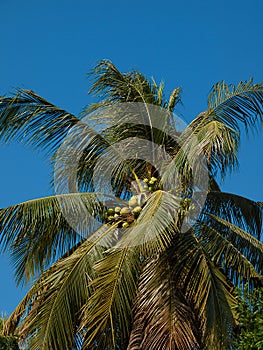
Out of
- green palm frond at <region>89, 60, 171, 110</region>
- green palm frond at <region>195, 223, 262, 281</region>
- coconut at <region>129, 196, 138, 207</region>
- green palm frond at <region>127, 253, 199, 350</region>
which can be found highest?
green palm frond at <region>89, 60, 171, 110</region>

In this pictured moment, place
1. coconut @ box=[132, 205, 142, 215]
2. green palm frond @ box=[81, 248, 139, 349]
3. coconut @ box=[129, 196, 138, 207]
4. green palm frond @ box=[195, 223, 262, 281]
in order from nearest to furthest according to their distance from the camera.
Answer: green palm frond @ box=[81, 248, 139, 349] < green palm frond @ box=[195, 223, 262, 281] < coconut @ box=[132, 205, 142, 215] < coconut @ box=[129, 196, 138, 207]

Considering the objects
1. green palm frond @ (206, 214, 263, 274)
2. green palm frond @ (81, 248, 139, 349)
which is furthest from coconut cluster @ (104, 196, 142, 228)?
green palm frond @ (206, 214, 263, 274)

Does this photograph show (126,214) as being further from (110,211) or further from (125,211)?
(110,211)

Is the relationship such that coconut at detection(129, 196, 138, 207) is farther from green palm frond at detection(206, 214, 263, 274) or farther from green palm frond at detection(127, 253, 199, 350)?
green palm frond at detection(206, 214, 263, 274)

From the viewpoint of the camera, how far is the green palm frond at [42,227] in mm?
12414

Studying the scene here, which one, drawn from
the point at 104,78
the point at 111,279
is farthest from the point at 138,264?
the point at 104,78

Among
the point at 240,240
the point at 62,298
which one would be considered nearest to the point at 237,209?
the point at 240,240

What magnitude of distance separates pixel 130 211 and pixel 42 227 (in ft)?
4.36

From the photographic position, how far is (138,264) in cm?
1195

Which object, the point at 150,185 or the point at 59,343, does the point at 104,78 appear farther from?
the point at 59,343

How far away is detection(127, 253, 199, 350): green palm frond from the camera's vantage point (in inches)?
446

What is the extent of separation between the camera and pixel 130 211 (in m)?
12.4

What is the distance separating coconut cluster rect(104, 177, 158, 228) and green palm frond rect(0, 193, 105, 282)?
26 cm

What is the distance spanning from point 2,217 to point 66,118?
1.86 m
